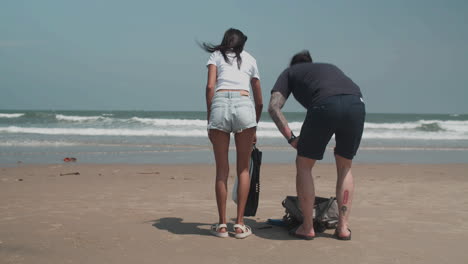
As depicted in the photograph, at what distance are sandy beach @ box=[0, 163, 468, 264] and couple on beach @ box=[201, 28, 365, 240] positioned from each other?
13.7 inches

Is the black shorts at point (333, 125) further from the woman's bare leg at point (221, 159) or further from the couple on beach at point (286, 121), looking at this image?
the woman's bare leg at point (221, 159)

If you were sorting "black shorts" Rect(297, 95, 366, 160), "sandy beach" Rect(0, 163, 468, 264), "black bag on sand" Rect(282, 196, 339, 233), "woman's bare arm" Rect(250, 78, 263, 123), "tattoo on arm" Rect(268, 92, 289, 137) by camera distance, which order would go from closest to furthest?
1. "sandy beach" Rect(0, 163, 468, 264)
2. "black shorts" Rect(297, 95, 366, 160)
3. "tattoo on arm" Rect(268, 92, 289, 137)
4. "woman's bare arm" Rect(250, 78, 263, 123)
5. "black bag on sand" Rect(282, 196, 339, 233)

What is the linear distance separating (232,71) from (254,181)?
99 centimetres

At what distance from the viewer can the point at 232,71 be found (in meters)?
3.69

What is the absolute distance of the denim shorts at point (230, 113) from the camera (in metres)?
3.59

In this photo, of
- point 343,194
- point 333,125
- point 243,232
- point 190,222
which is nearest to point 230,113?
point 333,125

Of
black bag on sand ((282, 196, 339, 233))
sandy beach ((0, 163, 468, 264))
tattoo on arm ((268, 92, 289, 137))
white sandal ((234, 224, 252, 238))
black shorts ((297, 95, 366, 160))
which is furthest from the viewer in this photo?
black bag on sand ((282, 196, 339, 233))

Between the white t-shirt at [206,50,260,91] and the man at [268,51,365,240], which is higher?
the white t-shirt at [206,50,260,91]

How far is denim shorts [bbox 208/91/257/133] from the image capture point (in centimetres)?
359

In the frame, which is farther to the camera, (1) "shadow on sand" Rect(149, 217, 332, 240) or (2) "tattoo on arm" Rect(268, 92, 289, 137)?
(1) "shadow on sand" Rect(149, 217, 332, 240)

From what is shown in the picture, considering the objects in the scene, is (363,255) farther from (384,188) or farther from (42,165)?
(42,165)

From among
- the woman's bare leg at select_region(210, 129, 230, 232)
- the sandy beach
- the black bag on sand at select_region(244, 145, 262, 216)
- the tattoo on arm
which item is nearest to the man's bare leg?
the sandy beach

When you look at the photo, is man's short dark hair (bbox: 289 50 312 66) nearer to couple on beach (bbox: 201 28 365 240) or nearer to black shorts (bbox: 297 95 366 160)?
couple on beach (bbox: 201 28 365 240)

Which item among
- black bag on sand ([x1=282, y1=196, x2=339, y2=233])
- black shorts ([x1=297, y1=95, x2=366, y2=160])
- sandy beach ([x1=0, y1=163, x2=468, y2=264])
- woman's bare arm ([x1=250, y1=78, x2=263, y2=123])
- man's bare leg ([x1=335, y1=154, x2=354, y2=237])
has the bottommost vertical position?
sandy beach ([x1=0, y1=163, x2=468, y2=264])
